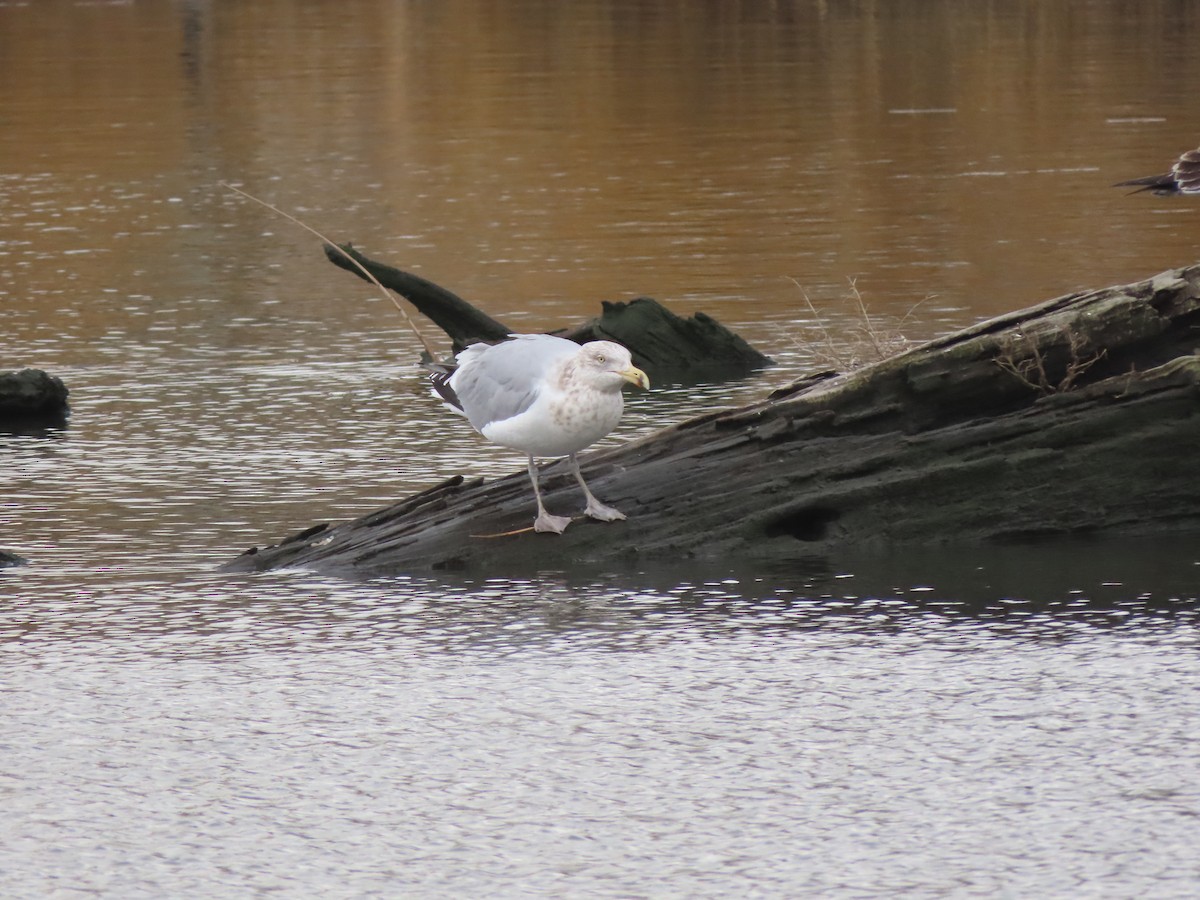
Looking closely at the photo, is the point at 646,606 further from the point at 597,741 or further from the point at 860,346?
the point at 860,346

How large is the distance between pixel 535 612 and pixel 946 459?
2.02 metres

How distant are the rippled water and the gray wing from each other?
766 mm

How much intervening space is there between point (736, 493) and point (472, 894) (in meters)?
4.07

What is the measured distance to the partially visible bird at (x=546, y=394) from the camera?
9719mm

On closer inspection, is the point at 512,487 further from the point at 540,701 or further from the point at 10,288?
the point at 10,288

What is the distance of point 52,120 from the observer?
4166cm

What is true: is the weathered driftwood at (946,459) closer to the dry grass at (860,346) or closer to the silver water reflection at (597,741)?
the silver water reflection at (597,741)

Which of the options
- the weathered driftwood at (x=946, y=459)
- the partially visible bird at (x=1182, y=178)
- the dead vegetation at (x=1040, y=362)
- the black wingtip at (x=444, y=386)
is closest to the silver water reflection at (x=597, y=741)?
the weathered driftwood at (x=946, y=459)

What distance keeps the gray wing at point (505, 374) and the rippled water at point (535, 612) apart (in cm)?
77

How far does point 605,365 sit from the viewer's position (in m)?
9.70

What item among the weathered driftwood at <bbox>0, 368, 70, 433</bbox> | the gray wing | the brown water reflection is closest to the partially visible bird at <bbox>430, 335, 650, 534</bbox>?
the gray wing

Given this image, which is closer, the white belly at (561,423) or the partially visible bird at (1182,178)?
the white belly at (561,423)

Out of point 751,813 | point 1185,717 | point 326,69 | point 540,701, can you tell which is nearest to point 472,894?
point 751,813

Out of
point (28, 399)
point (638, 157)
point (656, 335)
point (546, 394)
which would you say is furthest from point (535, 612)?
point (638, 157)
